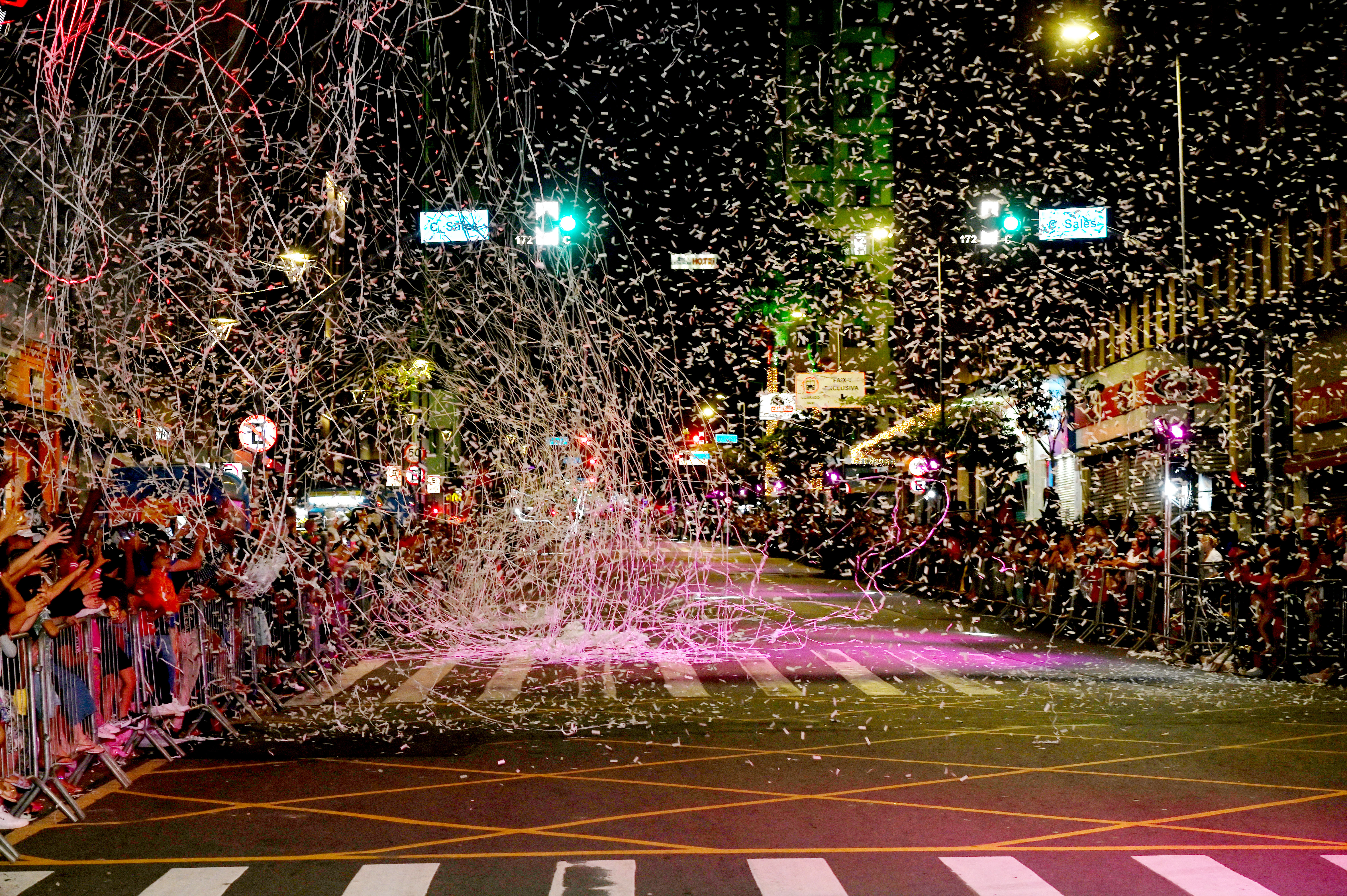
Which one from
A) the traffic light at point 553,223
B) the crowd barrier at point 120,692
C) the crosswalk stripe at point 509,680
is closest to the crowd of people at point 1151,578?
the crosswalk stripe at point 509,680

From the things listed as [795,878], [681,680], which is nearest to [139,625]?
[795,878]

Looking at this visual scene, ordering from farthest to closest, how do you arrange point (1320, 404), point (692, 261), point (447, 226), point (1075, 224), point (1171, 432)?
point (692, 261) < point (1075, 224) < point (1320, 404) < point (447, 226) < point (1171, 432)

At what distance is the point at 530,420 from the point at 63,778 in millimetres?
10263

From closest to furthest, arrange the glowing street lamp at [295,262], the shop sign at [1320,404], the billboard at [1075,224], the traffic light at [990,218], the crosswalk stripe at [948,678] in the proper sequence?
the crosswalk stripe at [948,678] → the glowing street lamp at [295,262] → the shop sign at [1320,404] → the billboard at [1075,224] → the traffic light at [990,218]

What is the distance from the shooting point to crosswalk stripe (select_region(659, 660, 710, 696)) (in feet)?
45.5

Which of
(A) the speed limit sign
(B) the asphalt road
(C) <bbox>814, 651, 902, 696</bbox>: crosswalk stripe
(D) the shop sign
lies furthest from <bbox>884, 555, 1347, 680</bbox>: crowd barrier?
(A) the speed limit sign

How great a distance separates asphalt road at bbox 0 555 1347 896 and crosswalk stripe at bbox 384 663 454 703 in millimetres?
82

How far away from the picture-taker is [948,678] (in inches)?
591

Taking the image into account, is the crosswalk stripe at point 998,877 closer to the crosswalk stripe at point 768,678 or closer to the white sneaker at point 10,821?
the white sneaker at point 10,821

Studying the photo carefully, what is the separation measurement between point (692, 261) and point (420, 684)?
25.7 metres

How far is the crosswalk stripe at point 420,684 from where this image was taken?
13.5 m

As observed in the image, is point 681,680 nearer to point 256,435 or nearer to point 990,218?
point 256,435

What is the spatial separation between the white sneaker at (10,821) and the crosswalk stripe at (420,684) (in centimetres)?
560

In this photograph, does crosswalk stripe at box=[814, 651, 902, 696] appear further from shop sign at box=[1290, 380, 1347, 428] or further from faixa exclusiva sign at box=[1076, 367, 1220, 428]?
shop sign at box=[1290, 380, 1347, 428]
